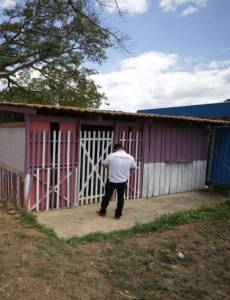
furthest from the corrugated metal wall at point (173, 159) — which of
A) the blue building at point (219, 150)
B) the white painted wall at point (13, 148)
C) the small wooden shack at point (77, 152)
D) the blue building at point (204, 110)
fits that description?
the white painted wall at point (13, 148)

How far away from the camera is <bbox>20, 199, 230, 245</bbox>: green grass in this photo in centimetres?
532

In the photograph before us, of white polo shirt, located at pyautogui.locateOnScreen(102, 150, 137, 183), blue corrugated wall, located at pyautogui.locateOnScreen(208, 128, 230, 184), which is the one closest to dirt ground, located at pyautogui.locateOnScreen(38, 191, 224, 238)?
white polo shirt, located at pyautogui.locateOnScreen(102, 150, 137, 183)

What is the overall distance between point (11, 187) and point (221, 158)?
7.09 meters

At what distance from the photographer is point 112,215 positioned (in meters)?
6.78

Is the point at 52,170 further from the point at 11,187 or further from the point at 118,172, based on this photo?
the point at 118,172

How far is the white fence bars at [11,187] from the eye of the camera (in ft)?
22.4

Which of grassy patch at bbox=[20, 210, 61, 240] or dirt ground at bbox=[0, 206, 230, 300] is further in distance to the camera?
grassy patch at bbox=[20, 210, 61, 240]

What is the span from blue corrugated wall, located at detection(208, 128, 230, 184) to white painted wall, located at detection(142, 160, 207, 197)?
36 cm

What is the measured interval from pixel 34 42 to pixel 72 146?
1052cm

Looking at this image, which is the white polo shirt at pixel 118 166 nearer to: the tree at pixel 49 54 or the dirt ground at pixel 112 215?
the dirt ground at pixel 112 215

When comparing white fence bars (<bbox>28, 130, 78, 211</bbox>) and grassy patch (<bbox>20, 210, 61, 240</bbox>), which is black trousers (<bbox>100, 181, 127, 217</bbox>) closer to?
white fence bars (<bbox>28, 130, 78, 211</bbox>)

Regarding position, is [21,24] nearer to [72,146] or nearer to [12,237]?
[72,146]

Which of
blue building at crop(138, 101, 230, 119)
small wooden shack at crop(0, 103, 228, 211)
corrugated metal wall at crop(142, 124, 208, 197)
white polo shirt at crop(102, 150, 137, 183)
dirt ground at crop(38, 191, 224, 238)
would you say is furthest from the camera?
blue building at crop(138, 101, 230, 119)

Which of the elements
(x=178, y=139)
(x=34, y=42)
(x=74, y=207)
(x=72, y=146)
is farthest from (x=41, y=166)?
(x=34, y=42)
